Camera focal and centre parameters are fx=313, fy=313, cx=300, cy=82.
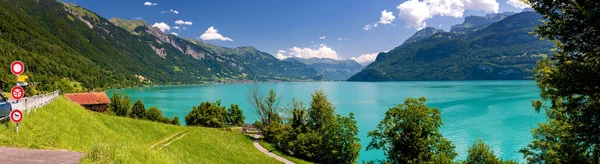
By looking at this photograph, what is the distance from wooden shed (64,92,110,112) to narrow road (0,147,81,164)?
6674 centimetres

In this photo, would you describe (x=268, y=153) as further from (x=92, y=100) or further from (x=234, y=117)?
(x=92, y=100)

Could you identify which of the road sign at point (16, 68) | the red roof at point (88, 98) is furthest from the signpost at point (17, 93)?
the red roof at point (88, 98)

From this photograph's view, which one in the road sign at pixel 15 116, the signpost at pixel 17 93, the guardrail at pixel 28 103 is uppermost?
the signpost at pixel 17 93

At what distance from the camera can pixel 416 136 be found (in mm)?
30188

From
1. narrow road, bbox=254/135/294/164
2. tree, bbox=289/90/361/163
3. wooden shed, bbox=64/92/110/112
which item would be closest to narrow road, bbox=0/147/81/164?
narrow road, bbox=254/135/294/164

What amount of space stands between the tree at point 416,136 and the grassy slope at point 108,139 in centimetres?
1528

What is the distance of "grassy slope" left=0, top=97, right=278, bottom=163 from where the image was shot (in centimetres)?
1216

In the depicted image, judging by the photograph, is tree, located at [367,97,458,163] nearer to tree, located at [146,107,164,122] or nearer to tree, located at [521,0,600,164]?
tree, located at [521,0,600,164]

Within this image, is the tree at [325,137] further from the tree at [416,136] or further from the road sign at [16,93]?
the road sign at [16,93]

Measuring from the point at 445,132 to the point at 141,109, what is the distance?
73710 millimetres

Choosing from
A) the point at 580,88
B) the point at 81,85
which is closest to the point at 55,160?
the point at 580,88

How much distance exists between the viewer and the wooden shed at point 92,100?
6897cm

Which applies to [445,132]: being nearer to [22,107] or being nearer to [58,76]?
[22,107]

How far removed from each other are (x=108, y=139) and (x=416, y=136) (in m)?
26.3
